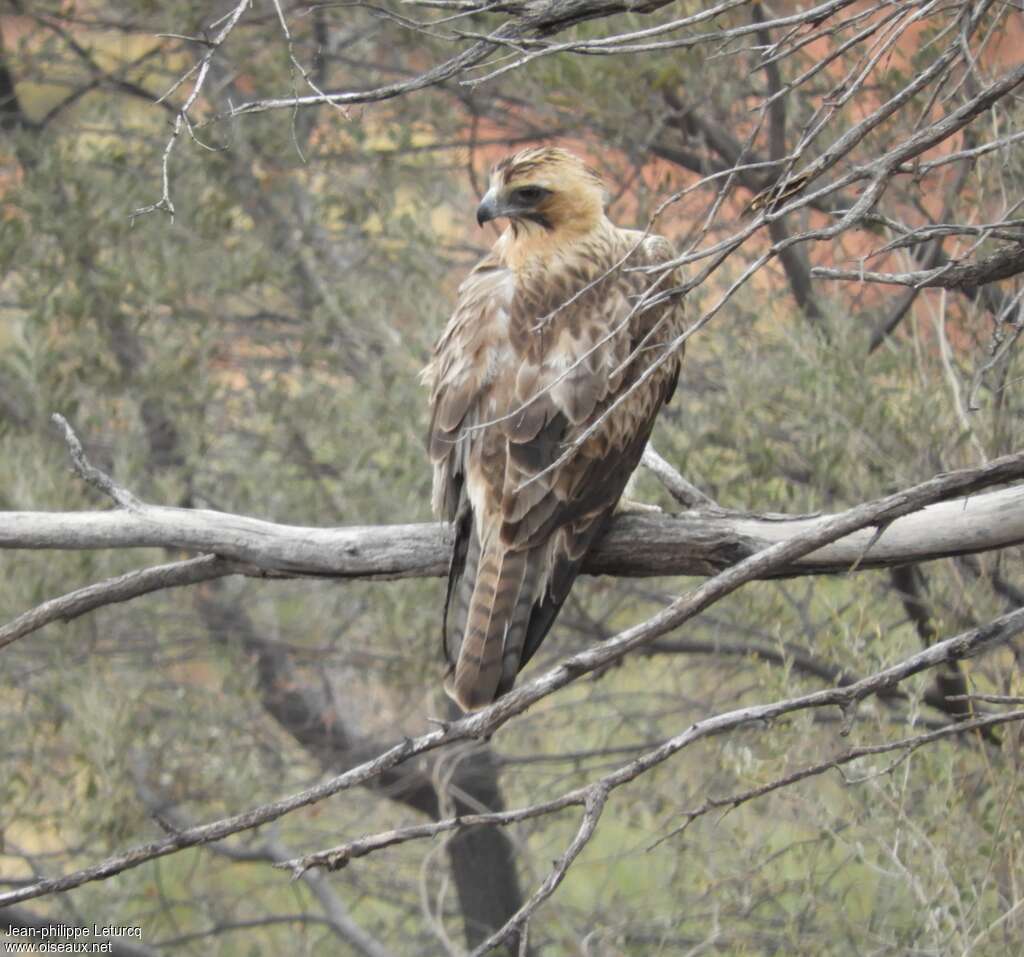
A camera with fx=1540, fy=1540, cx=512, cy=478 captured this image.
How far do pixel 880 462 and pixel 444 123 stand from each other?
264cm

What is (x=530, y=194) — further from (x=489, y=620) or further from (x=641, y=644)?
(x=641, y=644)

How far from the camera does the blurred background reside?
505cm

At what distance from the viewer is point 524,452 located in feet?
12.0

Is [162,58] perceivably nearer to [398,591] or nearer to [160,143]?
[160,143]

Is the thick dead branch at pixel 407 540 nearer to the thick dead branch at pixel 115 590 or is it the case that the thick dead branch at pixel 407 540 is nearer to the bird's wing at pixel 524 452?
the thick dead branch at pixel 115 590

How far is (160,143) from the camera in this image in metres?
6.67

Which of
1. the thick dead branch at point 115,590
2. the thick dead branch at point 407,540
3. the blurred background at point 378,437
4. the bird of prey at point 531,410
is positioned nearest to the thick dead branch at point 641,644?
the thick dead branch at point 407,540

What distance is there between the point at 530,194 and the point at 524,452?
928 mm

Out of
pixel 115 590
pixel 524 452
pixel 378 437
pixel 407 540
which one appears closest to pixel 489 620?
pixel 407 540

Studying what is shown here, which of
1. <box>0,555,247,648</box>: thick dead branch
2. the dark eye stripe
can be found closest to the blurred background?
the dark eye stripe

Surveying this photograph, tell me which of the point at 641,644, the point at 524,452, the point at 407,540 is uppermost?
the point at 524,452

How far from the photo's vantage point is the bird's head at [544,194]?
4.24 metres

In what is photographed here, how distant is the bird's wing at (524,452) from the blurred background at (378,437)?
3.56 feet

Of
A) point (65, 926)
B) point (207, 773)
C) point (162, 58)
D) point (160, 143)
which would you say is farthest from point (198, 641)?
point (162, 58)
